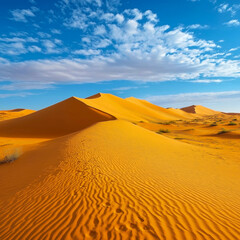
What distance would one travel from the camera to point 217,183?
5578mm

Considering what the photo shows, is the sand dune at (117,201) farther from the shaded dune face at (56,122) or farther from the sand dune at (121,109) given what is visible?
the sand dune at (121,109)

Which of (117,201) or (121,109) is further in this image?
(121,109)

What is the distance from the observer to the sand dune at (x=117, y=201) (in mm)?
2938

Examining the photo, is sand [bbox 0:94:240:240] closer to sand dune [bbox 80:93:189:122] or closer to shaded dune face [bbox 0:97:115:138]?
shaded dune face [bbox 0:97:115:138]

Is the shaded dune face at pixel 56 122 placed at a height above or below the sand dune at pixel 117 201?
above

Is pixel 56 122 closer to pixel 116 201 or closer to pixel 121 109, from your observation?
pixel 121 109

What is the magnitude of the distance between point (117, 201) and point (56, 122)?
23.5 m

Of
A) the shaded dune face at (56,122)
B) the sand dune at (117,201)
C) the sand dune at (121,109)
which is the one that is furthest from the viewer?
the sand dune at (121,109)

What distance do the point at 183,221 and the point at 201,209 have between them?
838 mm

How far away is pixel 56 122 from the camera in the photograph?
24938 mm

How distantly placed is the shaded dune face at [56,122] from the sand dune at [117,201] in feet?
51.8

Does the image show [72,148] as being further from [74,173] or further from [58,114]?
[58,114]

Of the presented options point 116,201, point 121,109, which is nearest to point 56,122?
point 121,109

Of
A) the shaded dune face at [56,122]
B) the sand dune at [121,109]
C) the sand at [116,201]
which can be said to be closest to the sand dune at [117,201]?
the sand at [116,201]
